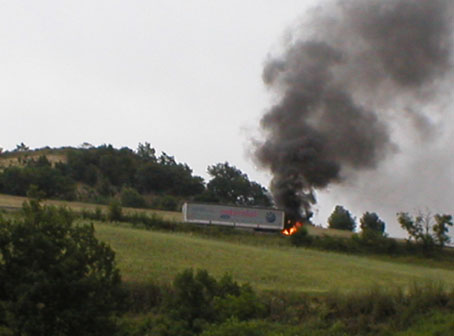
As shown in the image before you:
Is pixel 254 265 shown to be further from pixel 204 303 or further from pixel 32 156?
pixel 32 156

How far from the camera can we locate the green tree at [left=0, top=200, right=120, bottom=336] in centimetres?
2552

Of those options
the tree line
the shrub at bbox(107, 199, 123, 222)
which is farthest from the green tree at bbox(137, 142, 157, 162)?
the shrub at bbox(107, 199, 123, 222)

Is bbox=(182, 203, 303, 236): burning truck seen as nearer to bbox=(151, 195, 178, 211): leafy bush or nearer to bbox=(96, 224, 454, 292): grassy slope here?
bbox=(96, 224, 454, 292): grassy slope

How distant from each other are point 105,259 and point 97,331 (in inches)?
137

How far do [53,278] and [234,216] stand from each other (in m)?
44.3

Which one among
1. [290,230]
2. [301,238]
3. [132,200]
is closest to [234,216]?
[290,230]

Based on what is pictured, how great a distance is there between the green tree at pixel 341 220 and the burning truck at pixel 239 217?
5224cm

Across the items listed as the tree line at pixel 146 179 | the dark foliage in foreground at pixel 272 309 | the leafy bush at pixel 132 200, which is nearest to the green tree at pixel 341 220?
the tree line at pixel 146 179

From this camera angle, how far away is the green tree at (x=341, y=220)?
123562 mm

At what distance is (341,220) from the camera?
127688 mm

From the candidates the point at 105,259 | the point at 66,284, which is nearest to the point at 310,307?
the point at 105,259

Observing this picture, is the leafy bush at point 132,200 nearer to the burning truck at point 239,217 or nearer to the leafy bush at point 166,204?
the leafy bush at point 166,204

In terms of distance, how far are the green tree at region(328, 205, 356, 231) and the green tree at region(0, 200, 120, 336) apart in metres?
94.6

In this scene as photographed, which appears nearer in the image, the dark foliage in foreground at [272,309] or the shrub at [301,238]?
the dark foliage in foreground at [272,309]
